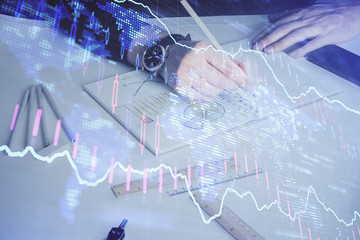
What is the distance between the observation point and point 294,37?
137 cm

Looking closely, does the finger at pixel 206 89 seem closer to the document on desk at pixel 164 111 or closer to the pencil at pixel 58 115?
the document on desk at pixel 164 111

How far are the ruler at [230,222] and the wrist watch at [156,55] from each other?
532 mm

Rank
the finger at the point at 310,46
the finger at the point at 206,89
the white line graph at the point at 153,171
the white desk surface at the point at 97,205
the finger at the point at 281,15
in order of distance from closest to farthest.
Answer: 1. the white desk surface at the point at 97,205
2. the white line graph at the point at 153,171
3. the finger at the point at 206,89
4. the finger at the point at 310,46
5. the finger at the point at 281,15

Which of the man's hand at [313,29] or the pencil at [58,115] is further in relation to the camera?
the man's hand at [313,29]

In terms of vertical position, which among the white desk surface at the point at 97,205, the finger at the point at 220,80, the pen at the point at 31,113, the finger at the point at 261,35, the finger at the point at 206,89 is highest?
the finger at the point at 261,35

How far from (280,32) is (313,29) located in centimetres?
16

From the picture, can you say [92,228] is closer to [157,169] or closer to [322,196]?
[157,169]

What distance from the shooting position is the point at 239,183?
0.73 meters

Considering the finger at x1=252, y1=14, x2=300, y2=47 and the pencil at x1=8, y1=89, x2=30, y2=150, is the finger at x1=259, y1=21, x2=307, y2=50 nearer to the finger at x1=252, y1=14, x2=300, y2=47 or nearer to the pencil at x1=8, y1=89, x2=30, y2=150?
the finger at x1=252, y1=14, x2=300, y2=47

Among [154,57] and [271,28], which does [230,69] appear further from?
[271,28]

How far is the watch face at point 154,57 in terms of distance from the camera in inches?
41.4

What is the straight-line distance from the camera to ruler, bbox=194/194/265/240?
24.1 inches

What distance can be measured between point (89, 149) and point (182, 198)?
0.87 feet

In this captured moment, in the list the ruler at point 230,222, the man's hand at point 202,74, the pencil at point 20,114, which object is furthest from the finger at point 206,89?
the pencil at point 20,114
